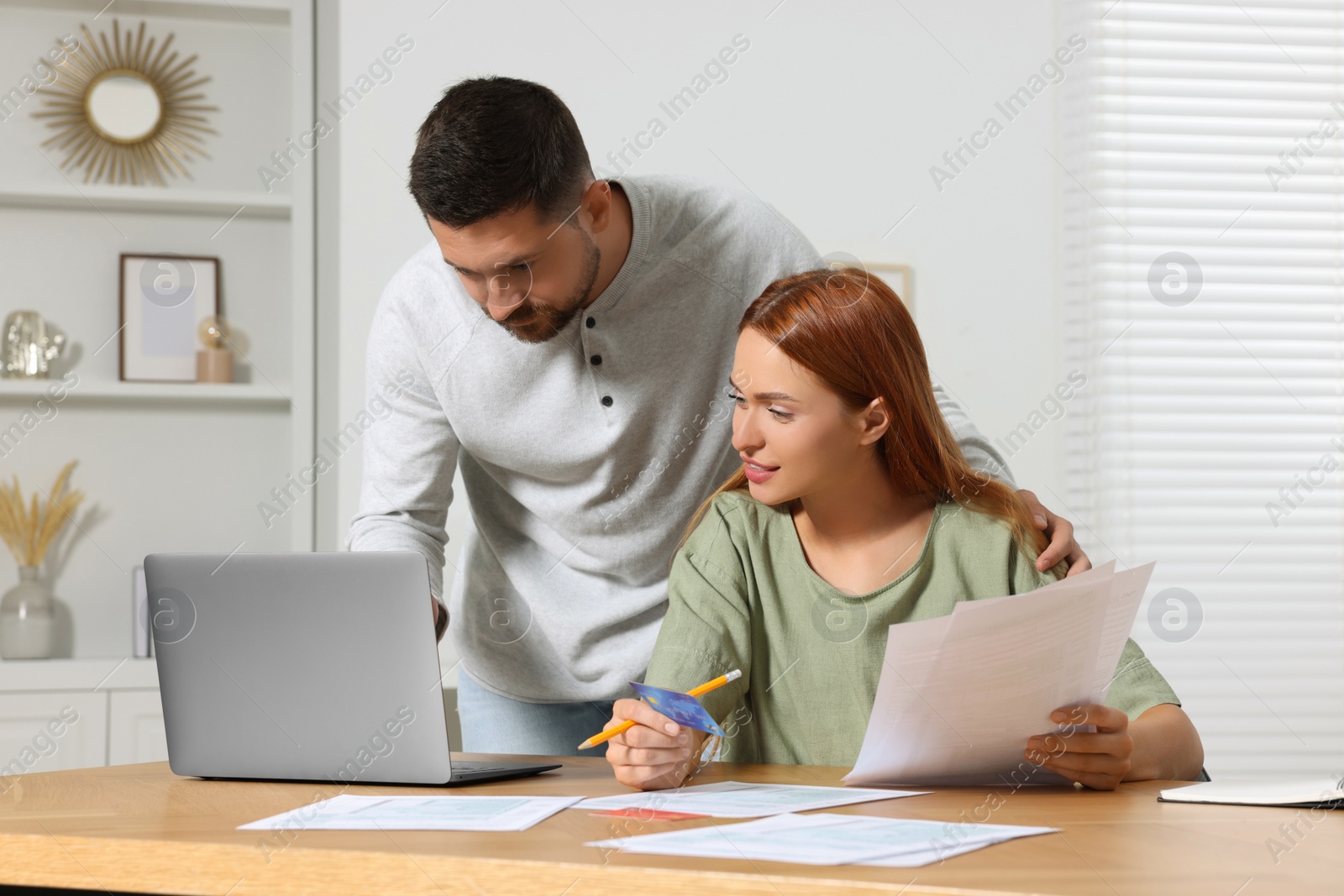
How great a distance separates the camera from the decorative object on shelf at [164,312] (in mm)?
2889

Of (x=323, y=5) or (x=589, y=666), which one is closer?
(x=589, y=666)

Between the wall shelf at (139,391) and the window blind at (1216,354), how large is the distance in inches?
78.7

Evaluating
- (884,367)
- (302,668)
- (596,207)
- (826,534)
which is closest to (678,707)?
(302,668)

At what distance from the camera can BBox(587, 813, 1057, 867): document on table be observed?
0.72m

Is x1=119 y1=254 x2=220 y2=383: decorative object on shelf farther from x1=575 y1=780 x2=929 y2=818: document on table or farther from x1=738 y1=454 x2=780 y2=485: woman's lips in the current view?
x1=575 y1=780 x2=929 y2=818: document on table

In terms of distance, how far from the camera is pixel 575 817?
0.91 m

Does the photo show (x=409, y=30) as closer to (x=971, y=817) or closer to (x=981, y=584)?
(x=981, y=584)

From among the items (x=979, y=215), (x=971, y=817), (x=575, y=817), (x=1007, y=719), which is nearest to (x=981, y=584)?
(x=1007, y=719)

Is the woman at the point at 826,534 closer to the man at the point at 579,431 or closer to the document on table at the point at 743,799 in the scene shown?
the man at the point at 579,431

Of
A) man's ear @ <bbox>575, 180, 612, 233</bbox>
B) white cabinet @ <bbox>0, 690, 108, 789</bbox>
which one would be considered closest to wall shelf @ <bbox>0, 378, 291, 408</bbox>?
white cabinet @ <bbox>0, 690, 108, 789</bbox>

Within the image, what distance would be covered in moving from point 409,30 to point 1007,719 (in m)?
2.32

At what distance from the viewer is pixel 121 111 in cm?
292

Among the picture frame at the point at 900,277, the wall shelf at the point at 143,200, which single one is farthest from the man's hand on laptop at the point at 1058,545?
the wall shelf at the point at 143,200

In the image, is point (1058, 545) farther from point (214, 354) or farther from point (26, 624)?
point (26, 624)
